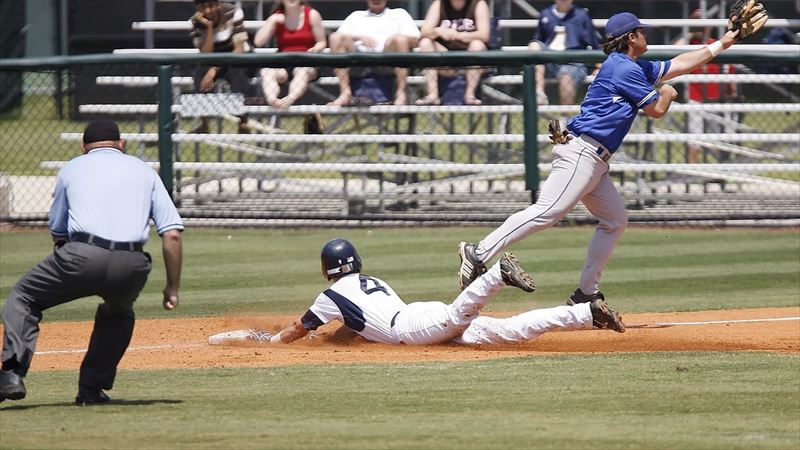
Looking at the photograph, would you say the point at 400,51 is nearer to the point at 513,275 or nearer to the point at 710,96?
the point at 710,96

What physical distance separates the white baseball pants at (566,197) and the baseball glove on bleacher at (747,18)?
4.07 feet

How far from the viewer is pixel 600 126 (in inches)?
334

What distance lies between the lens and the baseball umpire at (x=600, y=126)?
8.46 m

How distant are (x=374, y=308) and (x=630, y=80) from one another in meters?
2.16

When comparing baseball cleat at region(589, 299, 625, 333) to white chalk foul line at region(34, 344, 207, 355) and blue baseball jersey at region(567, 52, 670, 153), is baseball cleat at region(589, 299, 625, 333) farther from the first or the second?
white chalk foul line at region(34, 344, 207, 355)

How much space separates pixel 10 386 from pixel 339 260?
2.63 metres

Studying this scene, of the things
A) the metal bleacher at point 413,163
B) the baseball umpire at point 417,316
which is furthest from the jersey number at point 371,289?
the metal bleacher at point 413,163

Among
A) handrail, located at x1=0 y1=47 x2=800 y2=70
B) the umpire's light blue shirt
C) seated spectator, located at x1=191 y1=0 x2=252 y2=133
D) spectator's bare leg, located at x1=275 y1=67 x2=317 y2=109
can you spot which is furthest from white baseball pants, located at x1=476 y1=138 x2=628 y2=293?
seated spectator, located at x1=191 y1=0 x2=252 y2=133

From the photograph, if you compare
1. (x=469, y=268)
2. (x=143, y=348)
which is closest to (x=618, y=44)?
(x=469, y=268)

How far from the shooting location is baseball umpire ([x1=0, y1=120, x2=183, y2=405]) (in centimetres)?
626

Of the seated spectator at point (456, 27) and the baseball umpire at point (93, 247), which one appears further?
the seated spectator at point (456, 27)

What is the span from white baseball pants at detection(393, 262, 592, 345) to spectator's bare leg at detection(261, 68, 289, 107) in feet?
21.8

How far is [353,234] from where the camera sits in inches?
579

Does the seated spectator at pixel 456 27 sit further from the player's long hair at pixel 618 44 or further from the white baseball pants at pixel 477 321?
the white baseball pants at pixel 477 321
